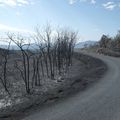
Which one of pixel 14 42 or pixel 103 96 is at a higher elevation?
pixel 14 42

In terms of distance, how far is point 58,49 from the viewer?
41000 mm

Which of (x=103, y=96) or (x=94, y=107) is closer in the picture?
(x=94, y=107)

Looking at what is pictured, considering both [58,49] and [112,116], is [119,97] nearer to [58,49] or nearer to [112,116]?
[112,116]

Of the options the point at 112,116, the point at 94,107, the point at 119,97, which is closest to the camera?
the point at 112,116

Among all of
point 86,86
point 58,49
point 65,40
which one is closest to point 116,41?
point 65,40

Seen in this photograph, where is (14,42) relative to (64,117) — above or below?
above

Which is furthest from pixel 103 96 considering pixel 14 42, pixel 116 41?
pixel 116 41

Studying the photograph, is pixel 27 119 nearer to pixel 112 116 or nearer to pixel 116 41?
pixel 112 116

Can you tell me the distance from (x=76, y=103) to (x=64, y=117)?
8.94ft

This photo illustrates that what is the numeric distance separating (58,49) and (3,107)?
87.7ft

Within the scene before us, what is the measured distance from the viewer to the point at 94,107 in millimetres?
13039

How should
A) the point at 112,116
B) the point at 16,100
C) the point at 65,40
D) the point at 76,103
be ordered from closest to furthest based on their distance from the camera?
the point at 112,116, the point at 76,103, the point at 16,100, the point at 65,40

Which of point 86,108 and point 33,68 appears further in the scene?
point 33,68

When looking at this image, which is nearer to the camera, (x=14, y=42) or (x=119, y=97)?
(x=119, y=97)
